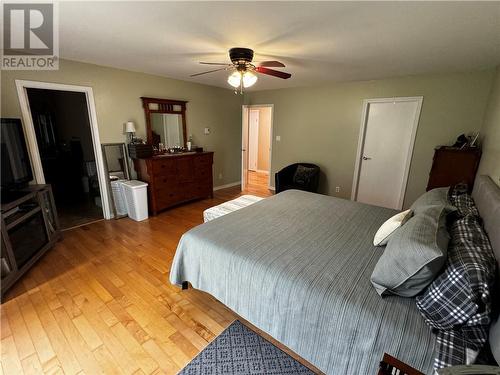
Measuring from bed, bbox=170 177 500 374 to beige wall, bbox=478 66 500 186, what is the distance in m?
1.13

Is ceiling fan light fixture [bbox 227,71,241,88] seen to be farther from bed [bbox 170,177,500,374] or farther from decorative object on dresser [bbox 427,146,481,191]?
decorative object on dresser [bbox 427,146,481,191]

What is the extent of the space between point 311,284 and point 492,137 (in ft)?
9.17

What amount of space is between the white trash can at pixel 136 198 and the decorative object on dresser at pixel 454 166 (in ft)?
13.6

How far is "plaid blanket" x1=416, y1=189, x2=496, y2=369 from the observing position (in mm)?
885

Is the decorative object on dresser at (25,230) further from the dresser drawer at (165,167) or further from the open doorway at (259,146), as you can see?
the open doorway at (259,146)

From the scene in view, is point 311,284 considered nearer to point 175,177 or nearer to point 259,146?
point 175,177

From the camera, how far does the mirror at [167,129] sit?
13.1ft

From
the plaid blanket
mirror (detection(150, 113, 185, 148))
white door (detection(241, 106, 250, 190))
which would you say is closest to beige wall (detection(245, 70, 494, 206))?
white door (detection(241, 106, 250, 190))

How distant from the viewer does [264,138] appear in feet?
23.4

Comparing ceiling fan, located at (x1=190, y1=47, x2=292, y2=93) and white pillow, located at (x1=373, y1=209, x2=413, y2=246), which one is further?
ceiling fan, located at (x1=190, y1=47, x2=292, y2=93)

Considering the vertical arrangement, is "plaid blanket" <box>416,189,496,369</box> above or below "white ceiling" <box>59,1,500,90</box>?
below

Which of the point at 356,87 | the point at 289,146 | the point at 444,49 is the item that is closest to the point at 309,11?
the point at 444,49

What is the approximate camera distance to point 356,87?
13.0 feet

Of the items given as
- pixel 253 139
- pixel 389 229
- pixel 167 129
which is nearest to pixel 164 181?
pixel 167 129
